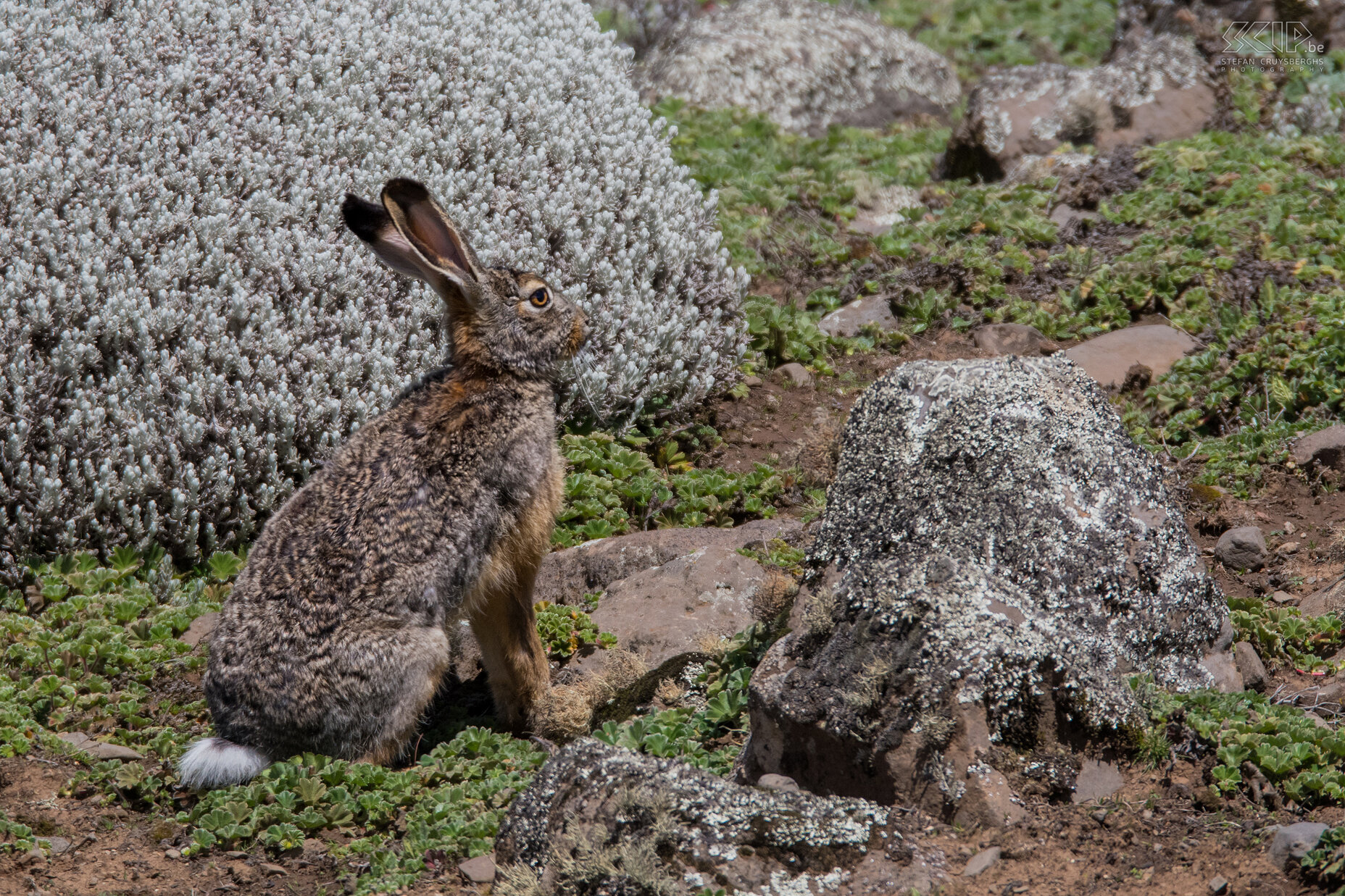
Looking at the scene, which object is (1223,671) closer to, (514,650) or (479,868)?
(479,868)

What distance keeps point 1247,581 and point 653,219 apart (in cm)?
400

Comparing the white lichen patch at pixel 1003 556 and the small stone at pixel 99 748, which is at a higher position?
the small stone at pixel 99 748

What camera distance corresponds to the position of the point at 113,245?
20.0 ft

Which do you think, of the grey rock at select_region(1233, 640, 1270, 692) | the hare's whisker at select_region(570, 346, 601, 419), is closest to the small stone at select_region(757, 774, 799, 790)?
the grey rock at select_region(1233, 640, 1270, 692)

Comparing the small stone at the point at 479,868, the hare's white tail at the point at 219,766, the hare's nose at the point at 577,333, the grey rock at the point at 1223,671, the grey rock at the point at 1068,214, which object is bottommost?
the grey rock at the point at 1223,671

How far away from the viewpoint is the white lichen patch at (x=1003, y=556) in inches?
143

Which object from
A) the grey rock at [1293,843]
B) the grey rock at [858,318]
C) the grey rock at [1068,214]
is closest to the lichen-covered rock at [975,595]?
the grey rock at [1293,843]

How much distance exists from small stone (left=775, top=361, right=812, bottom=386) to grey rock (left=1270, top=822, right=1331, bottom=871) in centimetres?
446

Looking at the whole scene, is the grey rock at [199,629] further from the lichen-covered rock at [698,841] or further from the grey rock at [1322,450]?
the grey rock at [1322,450]

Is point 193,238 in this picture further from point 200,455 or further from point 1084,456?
point 1084,456

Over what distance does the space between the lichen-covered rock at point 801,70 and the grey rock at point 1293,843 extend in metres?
8.48

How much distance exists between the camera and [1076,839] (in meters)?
3.39

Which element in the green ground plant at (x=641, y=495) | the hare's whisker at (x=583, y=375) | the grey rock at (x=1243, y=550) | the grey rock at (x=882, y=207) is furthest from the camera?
the grey rock at (x=882, y=207)

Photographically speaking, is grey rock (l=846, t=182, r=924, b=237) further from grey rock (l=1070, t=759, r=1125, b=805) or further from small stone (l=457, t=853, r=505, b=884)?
small stone (l=457, t=853, r=505, b=884)
